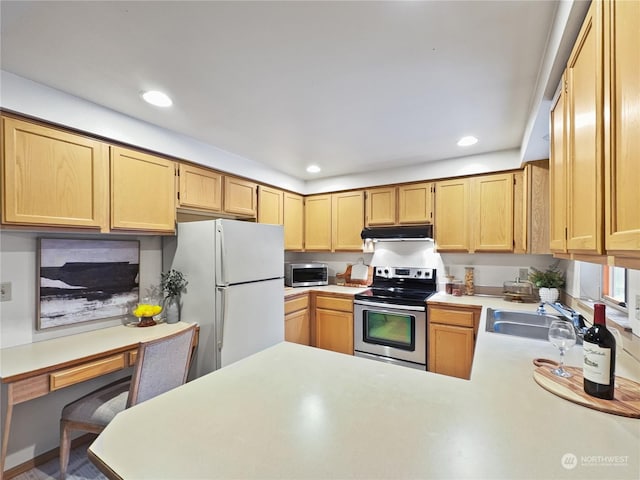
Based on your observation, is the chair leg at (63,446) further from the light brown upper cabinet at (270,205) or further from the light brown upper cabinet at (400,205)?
the light brown upper cabinet at (400,205)

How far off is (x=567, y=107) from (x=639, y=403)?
3.62ft

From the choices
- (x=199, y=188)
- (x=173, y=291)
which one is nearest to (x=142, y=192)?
(x=199, y=188)

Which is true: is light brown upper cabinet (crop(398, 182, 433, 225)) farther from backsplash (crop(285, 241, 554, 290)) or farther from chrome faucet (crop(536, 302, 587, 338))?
chrome faucet (crop(536, 302, 587, 338))

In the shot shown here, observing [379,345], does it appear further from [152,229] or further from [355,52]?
[355,52]

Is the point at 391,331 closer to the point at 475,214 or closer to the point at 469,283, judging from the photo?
the point at 469,283

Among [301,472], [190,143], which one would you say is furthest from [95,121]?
[301,472]

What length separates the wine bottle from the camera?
1.00 m

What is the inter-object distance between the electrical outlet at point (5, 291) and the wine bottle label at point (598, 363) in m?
2.98

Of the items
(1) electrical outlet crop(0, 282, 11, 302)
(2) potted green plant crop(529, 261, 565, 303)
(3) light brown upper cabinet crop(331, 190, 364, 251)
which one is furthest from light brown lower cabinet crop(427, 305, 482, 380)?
(1) electrical outlet crop(0, 282, 11, 302)

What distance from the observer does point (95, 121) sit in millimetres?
1920

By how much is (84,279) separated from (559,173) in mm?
2981

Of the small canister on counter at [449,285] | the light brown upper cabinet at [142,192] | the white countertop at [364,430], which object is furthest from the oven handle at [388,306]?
the light brown upper cabinet at [142,192]

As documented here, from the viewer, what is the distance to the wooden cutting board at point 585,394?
97 centimetres

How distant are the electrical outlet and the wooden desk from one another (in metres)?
0.31
